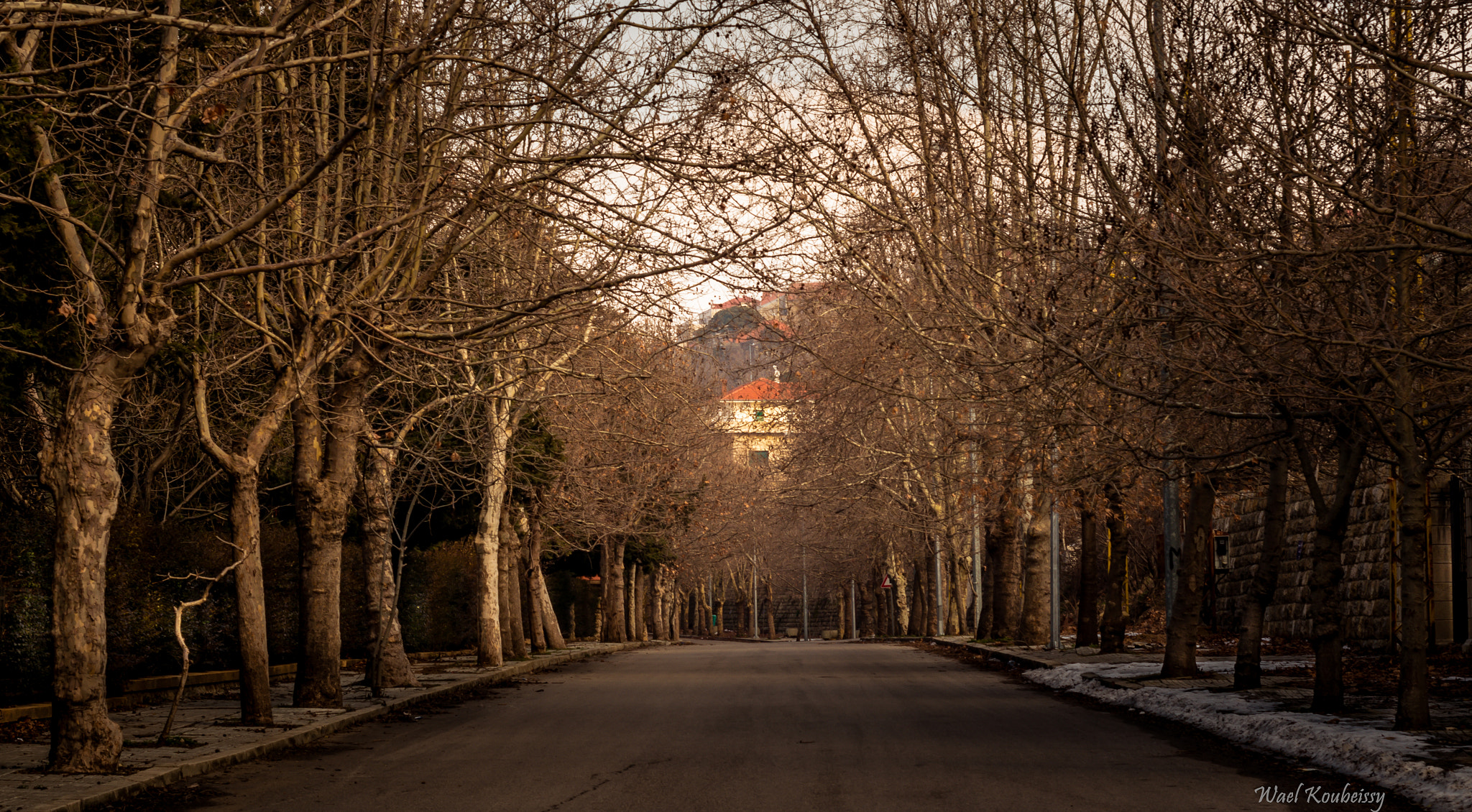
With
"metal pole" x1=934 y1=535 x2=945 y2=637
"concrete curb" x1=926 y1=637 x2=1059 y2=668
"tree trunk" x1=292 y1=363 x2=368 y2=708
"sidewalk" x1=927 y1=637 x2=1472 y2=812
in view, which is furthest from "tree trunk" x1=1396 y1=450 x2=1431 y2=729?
"metal pole" x1=934 y1=535 x2=945 y2=637

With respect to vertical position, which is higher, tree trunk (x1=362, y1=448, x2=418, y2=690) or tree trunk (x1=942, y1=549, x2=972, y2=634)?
tree trunk (x1=362, y1=448, x2=418, y2=690)

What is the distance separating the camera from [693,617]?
111812 millimetres

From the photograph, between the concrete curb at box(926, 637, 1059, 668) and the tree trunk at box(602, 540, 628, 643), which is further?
the tree trunk at box(602, 540, 628, 643)

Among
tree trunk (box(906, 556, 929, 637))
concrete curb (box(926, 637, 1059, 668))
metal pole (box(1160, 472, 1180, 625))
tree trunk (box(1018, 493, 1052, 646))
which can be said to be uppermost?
metal pole (box(1160, 472, 1180, 625))

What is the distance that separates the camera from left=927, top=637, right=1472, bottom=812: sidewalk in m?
9.39

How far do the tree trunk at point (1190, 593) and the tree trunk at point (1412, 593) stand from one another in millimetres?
6145

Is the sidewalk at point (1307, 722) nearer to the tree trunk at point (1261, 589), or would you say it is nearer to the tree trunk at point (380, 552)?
the tree trunk at point (1261, 589)

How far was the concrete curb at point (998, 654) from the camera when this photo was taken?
81.7 feet

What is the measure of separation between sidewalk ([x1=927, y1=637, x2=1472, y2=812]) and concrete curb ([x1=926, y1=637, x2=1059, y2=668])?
259cm

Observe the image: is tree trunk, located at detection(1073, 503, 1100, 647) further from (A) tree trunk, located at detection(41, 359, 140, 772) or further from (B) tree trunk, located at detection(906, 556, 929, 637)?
(B) tree trunk, located at detection(906, 556, 929, 637)

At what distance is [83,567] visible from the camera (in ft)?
35.4

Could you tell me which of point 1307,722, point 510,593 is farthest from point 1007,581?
point 1307,722

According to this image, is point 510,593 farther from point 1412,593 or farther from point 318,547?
point 1412,593

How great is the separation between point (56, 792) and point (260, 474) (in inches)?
619
